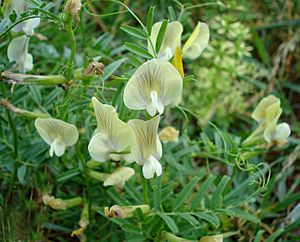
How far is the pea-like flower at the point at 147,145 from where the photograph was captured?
1.02m

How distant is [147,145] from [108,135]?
7 centimetres

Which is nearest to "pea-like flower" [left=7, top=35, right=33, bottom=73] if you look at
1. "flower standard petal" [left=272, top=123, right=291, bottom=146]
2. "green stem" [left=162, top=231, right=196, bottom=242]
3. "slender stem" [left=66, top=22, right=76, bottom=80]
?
"slender stem" [left=66, top=22, right=76, bottom=80]

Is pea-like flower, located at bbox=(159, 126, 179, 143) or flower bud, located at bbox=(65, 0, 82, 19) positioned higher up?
flower bud, located at bbox=(65, 0, 82, 19)

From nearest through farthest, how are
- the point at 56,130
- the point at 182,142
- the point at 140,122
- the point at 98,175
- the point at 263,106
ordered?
the point at 140,122 → the point at 56,130 → the point at 98,175 → the point at 263,106 → the point at 182,142

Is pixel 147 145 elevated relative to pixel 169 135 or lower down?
elevated

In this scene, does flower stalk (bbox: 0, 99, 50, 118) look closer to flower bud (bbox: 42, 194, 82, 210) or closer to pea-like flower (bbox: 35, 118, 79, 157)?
pea-like flower (bbox: 35, 118, 79, 157)

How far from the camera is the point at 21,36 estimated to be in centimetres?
119

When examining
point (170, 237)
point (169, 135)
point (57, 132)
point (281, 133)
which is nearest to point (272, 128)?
point (281, 133)

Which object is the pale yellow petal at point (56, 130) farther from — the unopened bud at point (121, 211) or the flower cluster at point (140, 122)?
the unopened bud at point (121, 211)

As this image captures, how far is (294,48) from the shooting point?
209 cm

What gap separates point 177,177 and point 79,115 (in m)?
0.29

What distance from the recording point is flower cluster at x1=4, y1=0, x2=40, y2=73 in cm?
114

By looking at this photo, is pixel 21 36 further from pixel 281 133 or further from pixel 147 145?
pixel 281 133

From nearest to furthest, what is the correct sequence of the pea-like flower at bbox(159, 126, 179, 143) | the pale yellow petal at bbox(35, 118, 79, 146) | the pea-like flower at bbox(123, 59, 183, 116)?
the pea-like flower at bbox(123, 59, 183, 116), the pale yellow petal at bbox(35, 118, 79, 146), the pea-like flower at bbox(159, 126, 179, 143)
